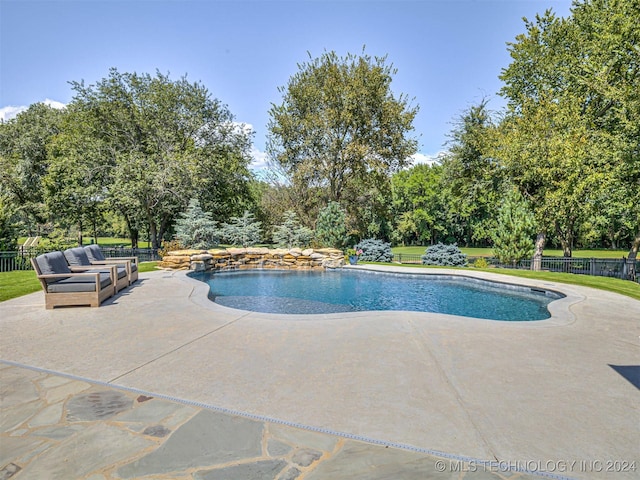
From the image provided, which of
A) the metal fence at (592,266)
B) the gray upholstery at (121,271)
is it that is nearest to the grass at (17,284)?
the gray upholstery at (121,271)

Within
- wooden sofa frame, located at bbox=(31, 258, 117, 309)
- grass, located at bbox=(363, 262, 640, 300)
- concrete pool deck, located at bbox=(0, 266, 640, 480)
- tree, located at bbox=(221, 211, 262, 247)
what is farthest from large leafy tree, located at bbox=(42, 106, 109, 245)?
grass, located at bbox=(363, 262, 640, 300)

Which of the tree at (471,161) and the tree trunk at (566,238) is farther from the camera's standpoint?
the tree trunk at (566,238)

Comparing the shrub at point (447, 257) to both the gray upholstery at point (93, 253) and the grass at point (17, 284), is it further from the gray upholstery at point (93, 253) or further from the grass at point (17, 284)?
the grass at point (17, 284)

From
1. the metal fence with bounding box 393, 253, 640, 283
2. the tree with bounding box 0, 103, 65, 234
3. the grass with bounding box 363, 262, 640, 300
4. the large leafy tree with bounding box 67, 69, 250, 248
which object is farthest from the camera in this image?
the tree with bounding box 0, 103, 65, 234

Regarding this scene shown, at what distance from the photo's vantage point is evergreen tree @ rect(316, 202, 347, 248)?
57.6 feet

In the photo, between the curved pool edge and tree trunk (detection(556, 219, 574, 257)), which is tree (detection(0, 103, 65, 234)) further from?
tree trunk (detection(556, 219, 574, 257))

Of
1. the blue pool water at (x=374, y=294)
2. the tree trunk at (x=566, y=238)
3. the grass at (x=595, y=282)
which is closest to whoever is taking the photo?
the blue pool water at (x=374, y=294)

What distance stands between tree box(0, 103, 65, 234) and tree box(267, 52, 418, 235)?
16599 millimetres

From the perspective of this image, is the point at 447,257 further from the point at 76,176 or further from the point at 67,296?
the point at 76,176

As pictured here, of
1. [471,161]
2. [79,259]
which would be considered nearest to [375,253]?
[471,161]

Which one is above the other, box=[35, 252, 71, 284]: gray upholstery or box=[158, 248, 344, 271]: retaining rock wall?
box=[35, 252, 71, 284]: gray upholstery

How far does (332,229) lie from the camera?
17.6m

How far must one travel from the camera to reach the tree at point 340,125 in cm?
2130

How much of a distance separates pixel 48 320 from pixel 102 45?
15602mm
